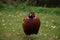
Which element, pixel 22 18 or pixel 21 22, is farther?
pixel 22 18

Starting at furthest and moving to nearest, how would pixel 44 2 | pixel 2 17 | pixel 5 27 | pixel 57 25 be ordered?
pixel 44 2 < pixel 2 17 < pixel 57 25 < pixel 5 27

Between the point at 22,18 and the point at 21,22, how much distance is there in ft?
2.31

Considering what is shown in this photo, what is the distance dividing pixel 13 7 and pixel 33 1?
4.26 feet

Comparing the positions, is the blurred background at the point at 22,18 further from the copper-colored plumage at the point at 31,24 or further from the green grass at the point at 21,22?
the copper-colored plumage at the point at 31,24

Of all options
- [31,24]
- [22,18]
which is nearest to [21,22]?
[22,18]

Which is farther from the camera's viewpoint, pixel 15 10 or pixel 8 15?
pixel 15 10

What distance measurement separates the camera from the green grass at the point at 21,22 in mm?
6438

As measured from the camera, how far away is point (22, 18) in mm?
8727

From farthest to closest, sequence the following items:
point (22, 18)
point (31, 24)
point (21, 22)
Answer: point (22, 18), point (21, 22), point (31, 24)

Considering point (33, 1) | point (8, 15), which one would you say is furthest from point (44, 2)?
point (8, 15)

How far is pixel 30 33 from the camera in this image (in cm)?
595

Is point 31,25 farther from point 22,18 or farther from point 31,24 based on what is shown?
point 22,18

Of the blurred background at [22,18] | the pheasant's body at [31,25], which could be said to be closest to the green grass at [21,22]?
the blurred background at [22,18]

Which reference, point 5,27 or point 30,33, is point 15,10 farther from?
point 30,33
